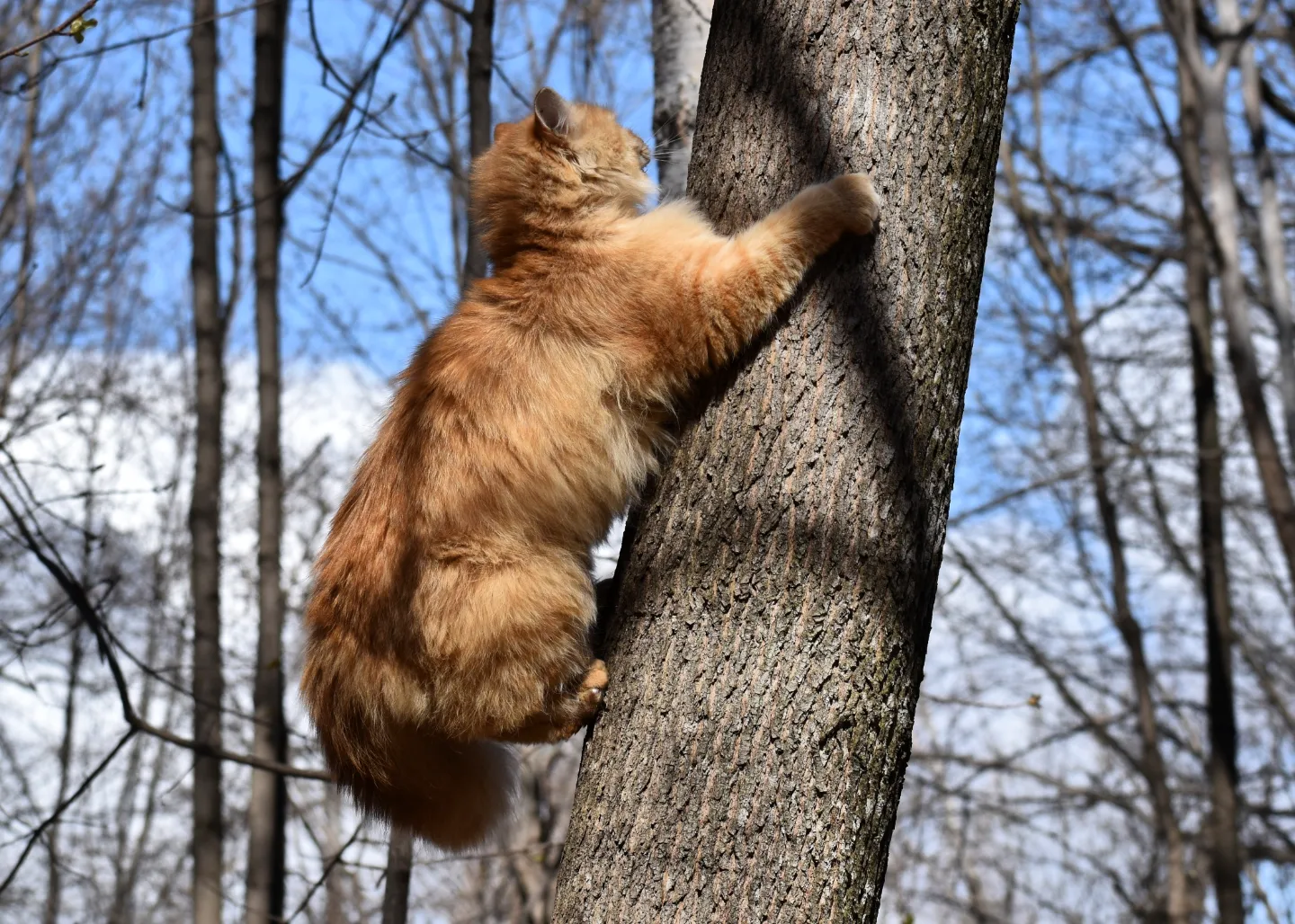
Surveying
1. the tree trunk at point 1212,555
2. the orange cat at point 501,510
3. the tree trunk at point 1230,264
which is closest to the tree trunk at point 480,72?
the orange cat at point 501,510

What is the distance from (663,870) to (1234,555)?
11087 mm

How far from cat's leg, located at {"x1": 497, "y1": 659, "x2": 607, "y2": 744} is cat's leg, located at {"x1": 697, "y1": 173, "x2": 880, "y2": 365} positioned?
0.71m

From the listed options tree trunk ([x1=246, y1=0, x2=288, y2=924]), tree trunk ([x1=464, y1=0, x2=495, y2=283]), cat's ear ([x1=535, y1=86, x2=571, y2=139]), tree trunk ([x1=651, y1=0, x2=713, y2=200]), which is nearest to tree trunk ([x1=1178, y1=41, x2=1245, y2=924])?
tree trunk ([x1=651, y1=0, x2=713, y2=200])

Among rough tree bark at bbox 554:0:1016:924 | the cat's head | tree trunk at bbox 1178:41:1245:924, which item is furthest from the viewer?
tree trunk at bbox 1178:41:1245:924

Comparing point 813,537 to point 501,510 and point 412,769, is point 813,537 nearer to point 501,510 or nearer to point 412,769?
point 501,510

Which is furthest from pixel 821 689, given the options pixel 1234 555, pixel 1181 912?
pixel 1234 555

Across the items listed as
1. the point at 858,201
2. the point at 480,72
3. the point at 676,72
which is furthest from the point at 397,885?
the point at 676,72

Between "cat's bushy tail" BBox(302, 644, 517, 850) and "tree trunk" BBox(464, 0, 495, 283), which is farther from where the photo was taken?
"tree trunk" BBox(464, 0, 495, 283)

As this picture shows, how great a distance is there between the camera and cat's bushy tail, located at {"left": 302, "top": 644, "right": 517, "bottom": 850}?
8.23 ft

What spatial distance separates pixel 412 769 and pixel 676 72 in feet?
9.86

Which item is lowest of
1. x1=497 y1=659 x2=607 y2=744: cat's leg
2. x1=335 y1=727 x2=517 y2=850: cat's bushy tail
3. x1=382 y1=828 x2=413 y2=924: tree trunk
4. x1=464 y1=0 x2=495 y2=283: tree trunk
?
x1=382 y1=828 x2=413 y2=924: tree trunk

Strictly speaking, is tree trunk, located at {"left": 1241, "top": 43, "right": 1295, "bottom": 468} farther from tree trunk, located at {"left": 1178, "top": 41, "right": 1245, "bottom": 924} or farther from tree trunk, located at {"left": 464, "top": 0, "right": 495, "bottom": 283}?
tree trunk, located at {"left": 464, "top": 0, "right": 495, "bottom": 283}

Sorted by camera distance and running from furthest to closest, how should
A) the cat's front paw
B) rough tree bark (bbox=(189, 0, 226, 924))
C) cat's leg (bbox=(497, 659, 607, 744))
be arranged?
rough tree bark (bbox=(189, 0, 226, 924))
cat's leg (bbox=(497, 659, 607, 744))
the cat's front paw

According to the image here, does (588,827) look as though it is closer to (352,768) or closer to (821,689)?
(821,689)
